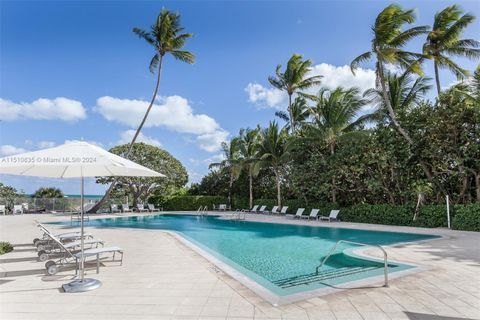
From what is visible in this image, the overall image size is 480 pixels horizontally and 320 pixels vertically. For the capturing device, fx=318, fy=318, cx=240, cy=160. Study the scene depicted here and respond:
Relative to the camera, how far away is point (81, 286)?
4.96 meters

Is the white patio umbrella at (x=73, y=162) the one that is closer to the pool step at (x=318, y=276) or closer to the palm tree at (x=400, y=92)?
the pool step at (x=318, y=276)

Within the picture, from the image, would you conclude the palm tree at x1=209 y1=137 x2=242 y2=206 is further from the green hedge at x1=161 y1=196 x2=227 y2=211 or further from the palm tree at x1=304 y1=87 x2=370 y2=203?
the palm tree at x1=304 y1=87 x2=370 y2=203

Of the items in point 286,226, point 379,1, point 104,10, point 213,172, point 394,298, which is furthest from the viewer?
point 213,172

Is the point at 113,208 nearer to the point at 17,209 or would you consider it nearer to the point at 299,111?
the point at 17,209

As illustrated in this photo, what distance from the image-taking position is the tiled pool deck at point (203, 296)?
393 cm

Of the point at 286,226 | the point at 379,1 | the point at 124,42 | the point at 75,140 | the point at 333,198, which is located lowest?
the point at 286,226

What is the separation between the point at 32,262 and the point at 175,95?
17982 mm

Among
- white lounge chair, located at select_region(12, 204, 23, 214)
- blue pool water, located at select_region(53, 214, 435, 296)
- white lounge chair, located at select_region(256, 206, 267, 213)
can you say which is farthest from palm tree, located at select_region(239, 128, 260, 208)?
white lounge chair, located at select_region(12, 204, 23, 214)

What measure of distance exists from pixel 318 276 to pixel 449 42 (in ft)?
46.1

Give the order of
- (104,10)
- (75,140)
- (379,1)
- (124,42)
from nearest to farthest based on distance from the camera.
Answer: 1. (75,140)
2. (104,10)
3. (124,42)
4. (379,1)

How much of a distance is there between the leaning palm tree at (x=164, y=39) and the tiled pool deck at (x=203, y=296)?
1966 centimetres

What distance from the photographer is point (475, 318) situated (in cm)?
375

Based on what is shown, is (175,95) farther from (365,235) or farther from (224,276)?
(224,276)

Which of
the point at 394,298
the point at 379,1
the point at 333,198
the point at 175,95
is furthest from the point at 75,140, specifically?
the point at 175,95
